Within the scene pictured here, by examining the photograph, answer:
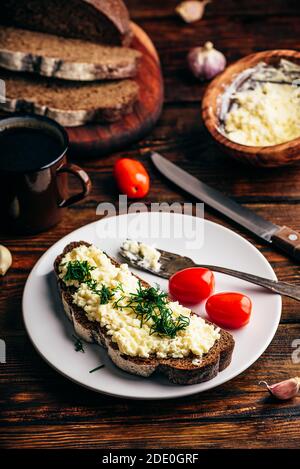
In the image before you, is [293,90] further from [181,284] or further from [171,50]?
[181,284]

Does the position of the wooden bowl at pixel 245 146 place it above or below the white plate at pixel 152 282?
above

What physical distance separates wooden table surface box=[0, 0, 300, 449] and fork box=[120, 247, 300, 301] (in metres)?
0.15

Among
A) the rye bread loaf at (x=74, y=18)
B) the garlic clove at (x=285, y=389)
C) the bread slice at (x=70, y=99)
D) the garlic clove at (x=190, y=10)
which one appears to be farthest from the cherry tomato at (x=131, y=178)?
the garlic clove at (x=190, y=10)

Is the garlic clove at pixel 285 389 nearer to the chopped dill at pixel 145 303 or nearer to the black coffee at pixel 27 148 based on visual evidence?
the chopped dill at pixel 145 303

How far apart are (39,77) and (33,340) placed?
1.86 meters

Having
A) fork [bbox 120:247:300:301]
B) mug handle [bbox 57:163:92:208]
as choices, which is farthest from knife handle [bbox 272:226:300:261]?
mug handle [bbox 57:163:92:208]

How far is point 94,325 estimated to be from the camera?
2.86 metres

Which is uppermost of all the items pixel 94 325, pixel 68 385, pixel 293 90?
pixel 293 90

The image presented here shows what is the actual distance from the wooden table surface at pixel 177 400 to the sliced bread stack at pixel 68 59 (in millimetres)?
311

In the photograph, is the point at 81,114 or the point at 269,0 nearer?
the point at 81,114

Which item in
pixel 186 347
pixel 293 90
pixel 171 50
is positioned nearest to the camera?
pixel 186 347

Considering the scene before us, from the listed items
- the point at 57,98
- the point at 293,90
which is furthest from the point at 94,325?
the point at 293,90

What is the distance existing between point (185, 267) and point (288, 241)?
541mm

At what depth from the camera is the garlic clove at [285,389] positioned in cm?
276
